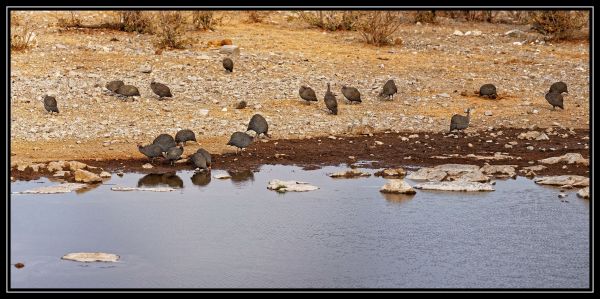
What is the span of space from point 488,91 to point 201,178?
771 cm

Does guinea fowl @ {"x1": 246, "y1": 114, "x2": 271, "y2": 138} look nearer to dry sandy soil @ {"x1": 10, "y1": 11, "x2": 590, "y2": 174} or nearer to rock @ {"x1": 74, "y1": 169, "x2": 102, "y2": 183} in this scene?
dry sandy soil @ {"x1": 10, "y1": 11, "x2": 590, "y2": 174}

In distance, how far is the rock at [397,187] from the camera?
12766 millimetres

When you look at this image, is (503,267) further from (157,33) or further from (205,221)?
(157,33)

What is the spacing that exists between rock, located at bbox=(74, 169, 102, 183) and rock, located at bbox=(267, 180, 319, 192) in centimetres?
230

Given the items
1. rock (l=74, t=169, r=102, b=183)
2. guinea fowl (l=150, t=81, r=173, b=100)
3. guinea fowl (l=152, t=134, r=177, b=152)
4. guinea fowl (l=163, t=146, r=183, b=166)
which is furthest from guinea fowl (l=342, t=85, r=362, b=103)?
rock (l=74, t=169, r=102, b=183)

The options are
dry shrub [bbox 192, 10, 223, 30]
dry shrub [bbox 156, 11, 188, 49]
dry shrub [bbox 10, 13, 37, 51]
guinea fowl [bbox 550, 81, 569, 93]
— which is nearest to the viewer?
guinea fowl [bbox 550, 81, 569, 93]

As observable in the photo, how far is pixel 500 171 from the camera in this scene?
14.2 m

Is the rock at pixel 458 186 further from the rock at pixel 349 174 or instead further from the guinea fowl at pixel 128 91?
the guinea fowl at pixel 128 91

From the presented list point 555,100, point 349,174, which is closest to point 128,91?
point 349,174

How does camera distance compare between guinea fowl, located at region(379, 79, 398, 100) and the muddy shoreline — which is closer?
the muddy shoreline

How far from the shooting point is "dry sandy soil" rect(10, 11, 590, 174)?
16.9m

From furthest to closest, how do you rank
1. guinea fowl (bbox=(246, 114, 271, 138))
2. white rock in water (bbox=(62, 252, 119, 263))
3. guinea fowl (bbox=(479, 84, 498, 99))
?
guinea fowl (bbox=(479, 84, 498, 99)) < guinea fowl (bbox=(246, 114, 271, 138)) < white rock in water (bbox=(62, 252, 119, 263))

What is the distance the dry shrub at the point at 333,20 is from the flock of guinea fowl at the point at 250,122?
5.87m

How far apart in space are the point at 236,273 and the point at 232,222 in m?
2.03
